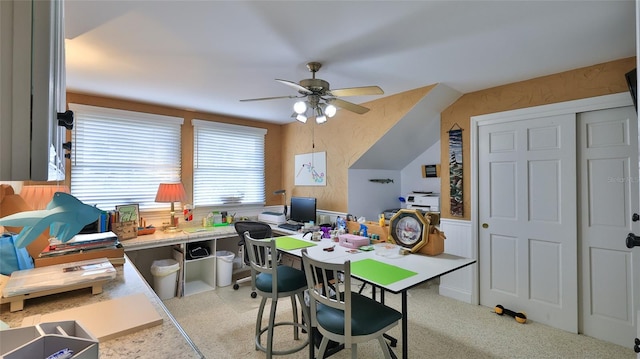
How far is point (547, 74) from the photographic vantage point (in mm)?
2707

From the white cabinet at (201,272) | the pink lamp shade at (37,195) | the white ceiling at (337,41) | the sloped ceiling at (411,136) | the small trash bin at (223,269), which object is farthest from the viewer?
the small trash bin at (223,269)

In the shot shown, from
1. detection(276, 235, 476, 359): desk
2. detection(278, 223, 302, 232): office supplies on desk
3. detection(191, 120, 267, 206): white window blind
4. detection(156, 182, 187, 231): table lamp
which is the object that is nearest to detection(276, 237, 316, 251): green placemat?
detection(276, 235, 476, 359): desk

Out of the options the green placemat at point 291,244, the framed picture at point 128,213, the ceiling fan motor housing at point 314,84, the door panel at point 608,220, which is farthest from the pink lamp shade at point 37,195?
the door panel at point 608,220

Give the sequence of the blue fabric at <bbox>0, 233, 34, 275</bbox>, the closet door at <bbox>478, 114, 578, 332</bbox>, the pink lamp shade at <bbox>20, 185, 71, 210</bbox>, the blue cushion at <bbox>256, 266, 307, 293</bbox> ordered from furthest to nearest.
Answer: the closet door at <bbox>478, 114, 578, 332</bbox> → the blue cushion at <bbox>256, 266, 307, 293</bbox> → the pink lamp shade at <bbox>20, 185, 71, 210</bbox> → the blue fabric at <bbox>0, 233, 34, 275</bbox>

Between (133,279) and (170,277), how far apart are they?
196 cm

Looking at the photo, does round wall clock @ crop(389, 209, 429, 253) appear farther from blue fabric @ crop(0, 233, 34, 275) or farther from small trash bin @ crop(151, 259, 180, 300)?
small trash bin @ crop(151, 259, 180, 300)

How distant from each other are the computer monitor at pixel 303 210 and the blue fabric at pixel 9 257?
284 cm

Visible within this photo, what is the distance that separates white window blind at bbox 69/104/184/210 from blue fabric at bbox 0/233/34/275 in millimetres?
2113

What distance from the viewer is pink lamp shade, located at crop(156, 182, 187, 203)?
139 inches

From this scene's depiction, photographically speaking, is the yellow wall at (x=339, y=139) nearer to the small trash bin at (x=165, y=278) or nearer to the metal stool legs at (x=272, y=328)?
the metal stool legs at (x=272, y=328)

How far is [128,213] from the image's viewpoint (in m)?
3.33

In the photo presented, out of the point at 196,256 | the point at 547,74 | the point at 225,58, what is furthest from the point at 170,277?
the point at 547,74

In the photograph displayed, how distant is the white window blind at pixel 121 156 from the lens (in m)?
3.31

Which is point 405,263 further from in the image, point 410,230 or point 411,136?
point 411,136
